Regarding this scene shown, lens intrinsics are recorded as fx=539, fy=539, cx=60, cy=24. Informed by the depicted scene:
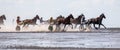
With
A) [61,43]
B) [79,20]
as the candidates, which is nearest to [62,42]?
[61,43]

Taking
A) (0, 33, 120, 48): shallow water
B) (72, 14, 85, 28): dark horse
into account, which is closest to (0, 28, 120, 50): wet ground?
(0, 33, 120, 48): shallow water

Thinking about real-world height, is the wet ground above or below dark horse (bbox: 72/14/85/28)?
below

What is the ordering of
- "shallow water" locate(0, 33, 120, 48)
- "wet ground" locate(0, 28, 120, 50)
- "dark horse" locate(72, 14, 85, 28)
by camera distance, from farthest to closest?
"dark horse" locate(72, 14, 85, 28)
"shallow water" locate(0, 33, 120, 48)
"wet ground" locate(0, 28, 120, 50)

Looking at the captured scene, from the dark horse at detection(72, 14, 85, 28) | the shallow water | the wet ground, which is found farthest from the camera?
the dark horse at detection(72, 14, 85, 28)

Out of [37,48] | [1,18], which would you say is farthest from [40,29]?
[37,48]

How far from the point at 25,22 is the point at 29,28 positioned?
2471mm

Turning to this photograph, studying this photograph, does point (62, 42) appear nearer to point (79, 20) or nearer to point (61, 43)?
point (61, 43)

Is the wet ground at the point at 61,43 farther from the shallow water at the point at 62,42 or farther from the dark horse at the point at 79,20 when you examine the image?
the dark horse at the point at 79,20

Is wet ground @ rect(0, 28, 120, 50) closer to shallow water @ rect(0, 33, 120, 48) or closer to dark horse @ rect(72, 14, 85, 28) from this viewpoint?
shallow water @ rect(0, 33, 120, 48)

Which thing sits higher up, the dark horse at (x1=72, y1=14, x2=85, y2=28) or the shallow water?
the dark horse at (x1=72, y1=14, x2=85, y2=28)

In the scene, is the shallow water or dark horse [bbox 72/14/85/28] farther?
dark horse [bbox 72/14/85/28]

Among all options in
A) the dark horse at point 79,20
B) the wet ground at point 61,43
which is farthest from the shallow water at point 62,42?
the dark horse at point 79,20

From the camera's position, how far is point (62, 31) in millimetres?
52281

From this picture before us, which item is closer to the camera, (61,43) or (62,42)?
(61,43)
